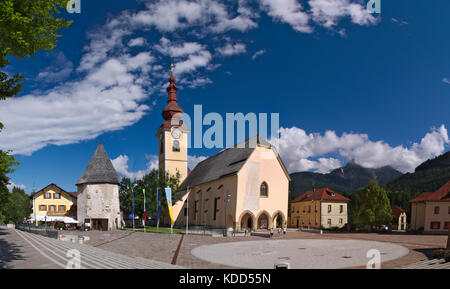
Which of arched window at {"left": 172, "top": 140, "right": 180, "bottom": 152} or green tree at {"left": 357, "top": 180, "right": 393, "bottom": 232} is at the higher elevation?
Answer: arched window at {"left": 172, "top": 140, "right": 180, "bottom": 152}

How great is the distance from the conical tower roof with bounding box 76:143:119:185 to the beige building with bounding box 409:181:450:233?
47944mm

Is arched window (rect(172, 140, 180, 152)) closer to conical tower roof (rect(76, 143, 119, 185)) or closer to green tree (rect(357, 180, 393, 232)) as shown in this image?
conical tower roof (rect(76, 143, 119, 185))

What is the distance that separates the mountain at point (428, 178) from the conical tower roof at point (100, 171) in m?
117

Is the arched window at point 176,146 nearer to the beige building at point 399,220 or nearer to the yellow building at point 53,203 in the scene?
the yellow building at point 53,203

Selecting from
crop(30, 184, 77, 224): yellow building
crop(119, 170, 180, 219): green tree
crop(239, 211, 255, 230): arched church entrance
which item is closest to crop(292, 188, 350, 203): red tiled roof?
crop(239, 211, 255, 230): arched church entrance

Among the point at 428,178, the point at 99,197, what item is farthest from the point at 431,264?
the point at 428,178

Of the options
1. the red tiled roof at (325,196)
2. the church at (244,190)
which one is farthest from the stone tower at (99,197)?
the red tiled roof at (325,196)

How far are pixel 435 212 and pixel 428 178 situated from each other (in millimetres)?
110464

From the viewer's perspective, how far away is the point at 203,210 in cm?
5406

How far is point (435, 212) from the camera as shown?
5059cm

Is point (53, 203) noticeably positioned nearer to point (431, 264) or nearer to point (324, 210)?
point (324, 210)

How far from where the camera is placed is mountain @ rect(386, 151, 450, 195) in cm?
13075
